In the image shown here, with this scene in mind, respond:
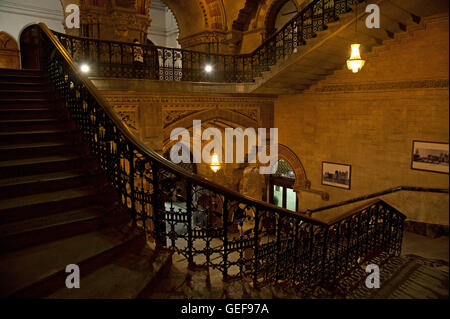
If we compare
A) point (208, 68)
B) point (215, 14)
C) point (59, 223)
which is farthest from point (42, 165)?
point (215, 14)

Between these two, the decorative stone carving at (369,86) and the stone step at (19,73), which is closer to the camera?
the stone step at (19,73)

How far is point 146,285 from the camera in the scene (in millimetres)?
2340

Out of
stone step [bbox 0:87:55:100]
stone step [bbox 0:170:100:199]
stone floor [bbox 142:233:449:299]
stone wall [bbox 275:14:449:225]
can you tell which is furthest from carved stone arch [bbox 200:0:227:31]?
stone floor [bbox 142:233:449:299]

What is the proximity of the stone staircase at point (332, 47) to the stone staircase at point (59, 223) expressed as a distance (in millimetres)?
4581

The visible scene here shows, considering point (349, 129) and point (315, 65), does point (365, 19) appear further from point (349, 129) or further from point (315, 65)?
point (349, 129)

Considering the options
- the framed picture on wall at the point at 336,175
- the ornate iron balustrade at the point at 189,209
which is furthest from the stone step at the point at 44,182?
the framed picture on wall at the point at 336,175

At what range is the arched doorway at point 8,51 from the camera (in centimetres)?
1211

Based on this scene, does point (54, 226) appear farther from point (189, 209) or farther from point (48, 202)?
point (189, 209)

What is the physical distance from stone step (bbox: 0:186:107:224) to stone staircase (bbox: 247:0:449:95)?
184 inches

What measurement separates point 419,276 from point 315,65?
537 cm

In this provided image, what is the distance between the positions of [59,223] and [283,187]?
814 cm

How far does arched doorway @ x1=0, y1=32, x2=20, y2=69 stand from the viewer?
477 inches

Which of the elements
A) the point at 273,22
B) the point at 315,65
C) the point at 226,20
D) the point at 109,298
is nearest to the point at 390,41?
the point at 315,65

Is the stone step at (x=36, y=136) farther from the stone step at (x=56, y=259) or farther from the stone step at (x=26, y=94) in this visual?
the stone step at (x=56, y=259)
